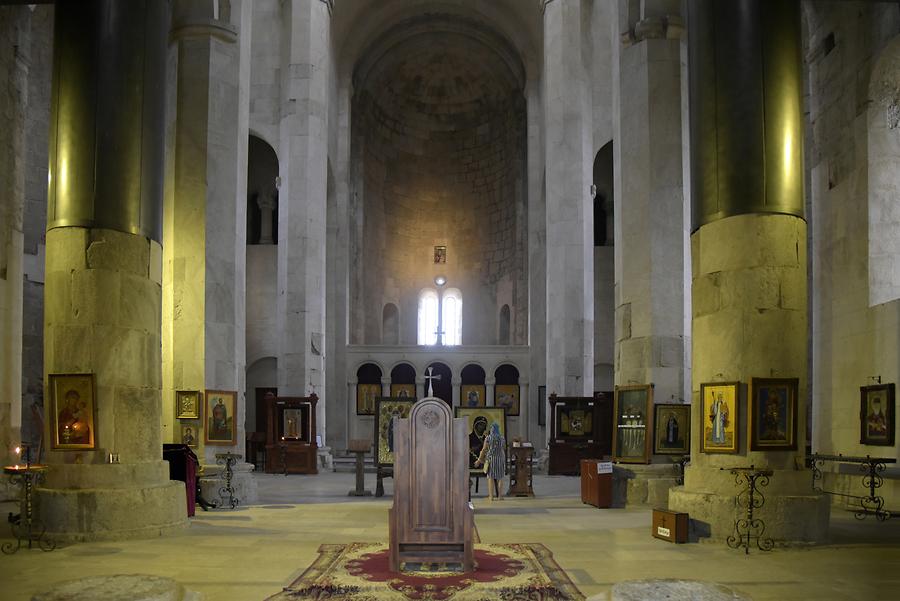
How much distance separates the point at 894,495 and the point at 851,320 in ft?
10.1

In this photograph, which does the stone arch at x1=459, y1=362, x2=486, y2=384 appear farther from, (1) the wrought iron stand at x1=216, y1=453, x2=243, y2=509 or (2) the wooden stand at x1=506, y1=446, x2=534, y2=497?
(1) the wrought iron stand at x1=216, y1=453, x2=243, y2=509

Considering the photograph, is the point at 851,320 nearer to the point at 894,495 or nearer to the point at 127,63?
the point at 894,495

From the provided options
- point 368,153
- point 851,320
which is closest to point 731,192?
point 851,320

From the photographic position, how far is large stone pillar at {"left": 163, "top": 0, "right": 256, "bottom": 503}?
14352 millimetres

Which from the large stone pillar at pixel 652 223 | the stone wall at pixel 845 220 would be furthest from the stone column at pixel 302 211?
the stone wall at pixel 845 220

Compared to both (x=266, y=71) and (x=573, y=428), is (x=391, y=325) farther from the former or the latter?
(x=573, y=428)

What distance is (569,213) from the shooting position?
24078 mm

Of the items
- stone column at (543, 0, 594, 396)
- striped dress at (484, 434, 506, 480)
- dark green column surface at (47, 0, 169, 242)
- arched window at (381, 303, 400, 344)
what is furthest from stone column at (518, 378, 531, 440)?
dark green column surface at (47, 0, 169, 242)

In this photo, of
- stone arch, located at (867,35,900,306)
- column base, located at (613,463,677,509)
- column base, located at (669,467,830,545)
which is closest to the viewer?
column base, located at (669,467,830,545)

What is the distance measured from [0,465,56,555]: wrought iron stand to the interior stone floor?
0.60 ft

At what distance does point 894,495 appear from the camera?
1341cm

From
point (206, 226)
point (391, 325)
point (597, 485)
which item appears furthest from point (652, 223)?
point (391, 325)

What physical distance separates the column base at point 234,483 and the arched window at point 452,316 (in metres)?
23.1

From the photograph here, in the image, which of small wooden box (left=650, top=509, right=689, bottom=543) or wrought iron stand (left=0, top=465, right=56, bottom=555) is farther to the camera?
small wooden box (left=650, top=509, right=689, bottom=543)
